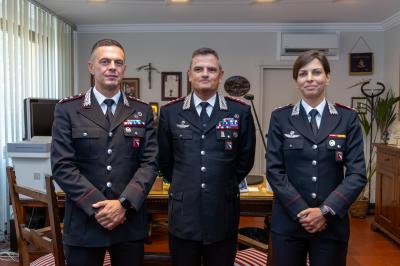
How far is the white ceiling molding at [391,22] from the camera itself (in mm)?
4701

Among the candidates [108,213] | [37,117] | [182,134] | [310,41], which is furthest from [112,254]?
[310,41]

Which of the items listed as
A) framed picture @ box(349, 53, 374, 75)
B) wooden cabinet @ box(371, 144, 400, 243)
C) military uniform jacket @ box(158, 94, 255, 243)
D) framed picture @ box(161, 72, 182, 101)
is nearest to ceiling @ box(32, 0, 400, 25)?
framed picture @ box(349, 53, 374, 75)

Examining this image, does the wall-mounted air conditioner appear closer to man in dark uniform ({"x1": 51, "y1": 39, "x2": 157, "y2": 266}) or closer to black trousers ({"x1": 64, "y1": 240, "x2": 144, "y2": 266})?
man in dark uniform ({"x1": 51, "y1": 39, "x2": 157, "y2": 266})

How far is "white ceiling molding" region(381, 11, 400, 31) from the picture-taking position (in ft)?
15.4

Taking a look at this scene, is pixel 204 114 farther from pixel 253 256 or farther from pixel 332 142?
pixel 253 256

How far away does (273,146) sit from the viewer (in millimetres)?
1691

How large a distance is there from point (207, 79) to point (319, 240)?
811mm

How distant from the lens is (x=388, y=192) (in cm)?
396

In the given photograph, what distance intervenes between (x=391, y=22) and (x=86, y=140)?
455cm

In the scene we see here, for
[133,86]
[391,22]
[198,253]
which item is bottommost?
[198,253]

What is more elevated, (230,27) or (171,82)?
(230,27)

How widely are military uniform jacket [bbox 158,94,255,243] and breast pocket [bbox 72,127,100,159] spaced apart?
347 mm

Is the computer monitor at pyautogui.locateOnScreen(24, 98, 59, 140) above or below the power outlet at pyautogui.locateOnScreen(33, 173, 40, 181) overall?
above

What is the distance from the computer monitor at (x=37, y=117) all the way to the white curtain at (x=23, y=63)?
528mm
